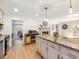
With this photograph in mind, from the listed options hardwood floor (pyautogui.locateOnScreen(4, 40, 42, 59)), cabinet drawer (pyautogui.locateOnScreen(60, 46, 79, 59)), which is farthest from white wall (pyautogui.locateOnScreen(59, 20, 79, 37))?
cabinet drawer (pyautogui.locateOnScreen(60, 46, 79, 59))

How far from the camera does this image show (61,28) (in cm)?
1077

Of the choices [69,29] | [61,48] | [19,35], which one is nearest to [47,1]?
[61,48]

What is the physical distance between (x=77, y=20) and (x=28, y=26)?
172 inches

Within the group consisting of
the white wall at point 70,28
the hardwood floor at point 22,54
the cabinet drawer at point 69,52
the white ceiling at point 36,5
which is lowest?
the hardwood floor at point 22,54

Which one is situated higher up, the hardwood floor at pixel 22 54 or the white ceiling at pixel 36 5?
the white ceiling at pixel 36 5

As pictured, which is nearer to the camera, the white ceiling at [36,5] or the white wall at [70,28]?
the white ceiling at [36,5]

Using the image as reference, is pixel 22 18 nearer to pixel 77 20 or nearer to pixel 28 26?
pixel 28 26

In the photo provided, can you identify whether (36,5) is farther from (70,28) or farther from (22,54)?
(70,28)

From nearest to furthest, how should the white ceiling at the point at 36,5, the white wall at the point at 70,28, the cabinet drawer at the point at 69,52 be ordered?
the cabinet drawer at the point at 69,52 < the white ceiling at the point at 36,5 < the white wall at the point at 70,28

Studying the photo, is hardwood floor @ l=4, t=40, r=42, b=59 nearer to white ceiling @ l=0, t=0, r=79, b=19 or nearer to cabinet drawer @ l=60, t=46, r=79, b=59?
cabinet drawer @ l=60, t=46, r=79, b=59

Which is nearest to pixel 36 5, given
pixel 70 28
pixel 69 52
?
pixel 69 52

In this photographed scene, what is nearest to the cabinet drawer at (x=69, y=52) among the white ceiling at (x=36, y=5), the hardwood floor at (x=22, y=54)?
the hardwood floor at (x=22, y=54)

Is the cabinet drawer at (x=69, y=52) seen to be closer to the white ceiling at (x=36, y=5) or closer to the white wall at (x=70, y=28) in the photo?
the white ceiling at (x=36, y=5)

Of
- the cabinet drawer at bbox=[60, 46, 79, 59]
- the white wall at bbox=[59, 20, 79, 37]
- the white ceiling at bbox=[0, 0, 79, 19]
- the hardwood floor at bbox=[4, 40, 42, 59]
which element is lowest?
the hardwood floor at bbox=[4, 40, 42, 59]
